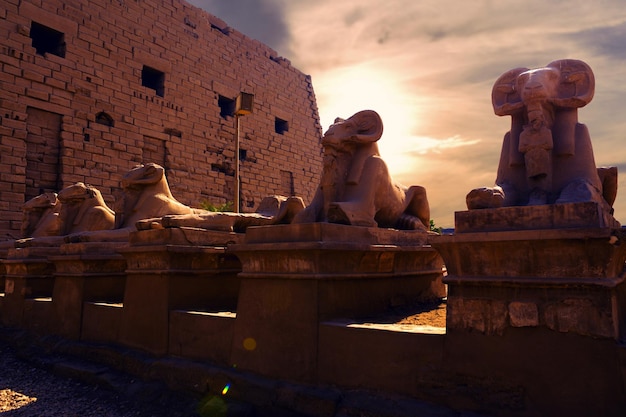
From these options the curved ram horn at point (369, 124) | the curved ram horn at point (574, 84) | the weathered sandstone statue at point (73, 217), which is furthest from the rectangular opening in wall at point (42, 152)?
the curved ram horn at point (574, 84)

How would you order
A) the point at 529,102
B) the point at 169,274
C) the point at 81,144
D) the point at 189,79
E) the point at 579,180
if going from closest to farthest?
the point at 579,180
the point at 529,102
the point at 169,274
the point at 81,144
the point at 189,79

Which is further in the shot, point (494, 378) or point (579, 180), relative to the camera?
point (579, 180)

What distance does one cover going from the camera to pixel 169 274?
466 cm

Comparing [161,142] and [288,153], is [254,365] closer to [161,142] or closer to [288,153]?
[161,142]

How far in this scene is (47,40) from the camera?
13.3 meters

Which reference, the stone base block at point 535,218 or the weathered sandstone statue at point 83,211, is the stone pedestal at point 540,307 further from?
the weathered sandstone statue at point 83,211

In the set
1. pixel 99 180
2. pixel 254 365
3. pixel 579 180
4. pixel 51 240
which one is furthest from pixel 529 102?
pixel 99 180

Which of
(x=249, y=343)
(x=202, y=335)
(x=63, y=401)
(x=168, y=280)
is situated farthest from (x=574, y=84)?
(x=63, y=401)

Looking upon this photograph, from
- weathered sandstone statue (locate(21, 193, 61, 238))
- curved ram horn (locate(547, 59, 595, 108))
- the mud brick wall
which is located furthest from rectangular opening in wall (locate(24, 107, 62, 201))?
curved ram horn (locate(547, 59, 595, 108))

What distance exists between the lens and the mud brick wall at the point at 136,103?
39.1 feet

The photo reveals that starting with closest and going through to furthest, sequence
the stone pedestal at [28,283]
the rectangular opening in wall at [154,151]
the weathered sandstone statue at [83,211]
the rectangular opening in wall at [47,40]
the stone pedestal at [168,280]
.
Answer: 1. the stone pedestal at [168,280]
2. the stone pedestal at [28,283]
3. the weathered sandstone statue at [83,211]
4. the rectangular opening in wall at [47,40]
5. the rectangular opening in wall at [154,151]

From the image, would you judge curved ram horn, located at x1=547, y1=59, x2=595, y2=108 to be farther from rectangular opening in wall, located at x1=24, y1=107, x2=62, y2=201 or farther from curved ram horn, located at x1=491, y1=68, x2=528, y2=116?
rectangular opening in wall, located at x1=24, y1=107, x2=62, y2=201

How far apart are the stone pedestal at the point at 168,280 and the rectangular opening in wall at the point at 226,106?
1325 centimetres

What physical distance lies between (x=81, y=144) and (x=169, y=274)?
972 cm
